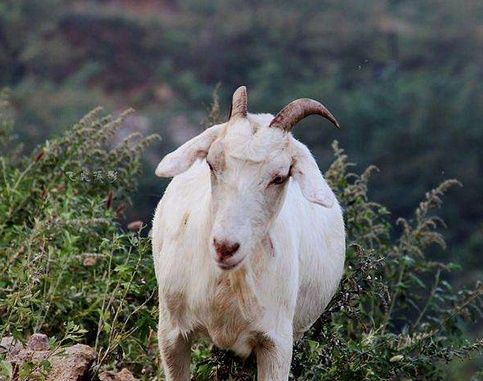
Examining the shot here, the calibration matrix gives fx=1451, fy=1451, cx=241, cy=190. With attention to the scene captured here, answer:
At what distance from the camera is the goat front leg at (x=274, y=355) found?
6816 mm

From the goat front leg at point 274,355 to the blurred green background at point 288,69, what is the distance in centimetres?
3489

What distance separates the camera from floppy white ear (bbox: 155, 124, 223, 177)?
655cm

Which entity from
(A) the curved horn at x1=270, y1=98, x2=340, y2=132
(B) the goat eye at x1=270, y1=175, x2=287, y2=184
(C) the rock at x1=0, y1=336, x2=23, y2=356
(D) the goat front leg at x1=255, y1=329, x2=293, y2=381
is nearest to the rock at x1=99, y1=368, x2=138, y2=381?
(C) the rock at x1=0, y1=336, x2=23, y2=356

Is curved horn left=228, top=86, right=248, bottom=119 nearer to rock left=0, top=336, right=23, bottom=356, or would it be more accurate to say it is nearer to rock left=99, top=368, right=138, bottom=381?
rock left=0, top=336, right=23, bottom=356

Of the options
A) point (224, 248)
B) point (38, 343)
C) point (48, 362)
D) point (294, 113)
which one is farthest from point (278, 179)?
point (38, 343)

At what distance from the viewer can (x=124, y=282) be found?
300 inches

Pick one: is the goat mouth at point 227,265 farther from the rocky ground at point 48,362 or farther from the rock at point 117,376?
the rock at point 117,376

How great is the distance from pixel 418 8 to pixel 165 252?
56243 mm

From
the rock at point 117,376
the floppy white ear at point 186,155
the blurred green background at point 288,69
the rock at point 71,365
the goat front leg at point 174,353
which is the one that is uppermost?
the floppy white ear at point 186,155

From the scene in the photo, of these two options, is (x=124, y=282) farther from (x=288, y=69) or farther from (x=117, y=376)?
(x=288, y=69)

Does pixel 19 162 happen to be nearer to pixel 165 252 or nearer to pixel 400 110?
pixel 165 252

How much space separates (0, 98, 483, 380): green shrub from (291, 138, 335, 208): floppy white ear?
1.19 meters

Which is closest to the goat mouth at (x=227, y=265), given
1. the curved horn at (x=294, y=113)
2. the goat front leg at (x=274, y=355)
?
the goat front leg at (x=274, y=355)

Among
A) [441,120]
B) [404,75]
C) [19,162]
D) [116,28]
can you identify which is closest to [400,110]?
[441,120]
